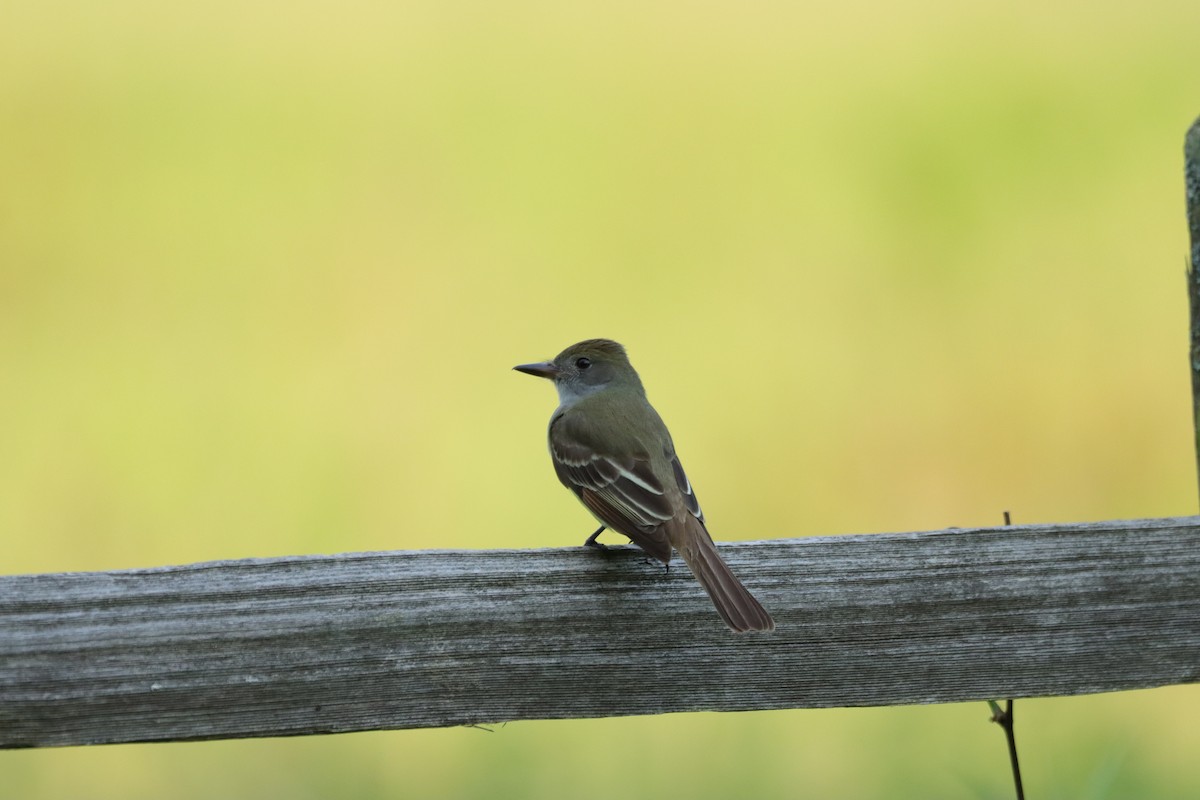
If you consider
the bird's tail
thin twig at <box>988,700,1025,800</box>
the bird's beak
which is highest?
the bird's beak

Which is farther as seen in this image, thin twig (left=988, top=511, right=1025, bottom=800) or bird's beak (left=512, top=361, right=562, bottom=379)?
bird's beak (left=512, top=361, right=562, bottom=379)

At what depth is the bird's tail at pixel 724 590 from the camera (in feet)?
9.60

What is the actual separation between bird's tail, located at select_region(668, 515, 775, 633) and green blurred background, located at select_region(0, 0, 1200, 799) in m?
2.20

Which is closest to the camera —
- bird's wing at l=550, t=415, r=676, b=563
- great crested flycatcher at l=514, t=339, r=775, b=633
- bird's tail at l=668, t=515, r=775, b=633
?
bird's tail at l=668, t=515, r=775, b=633

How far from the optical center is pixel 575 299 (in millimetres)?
7684

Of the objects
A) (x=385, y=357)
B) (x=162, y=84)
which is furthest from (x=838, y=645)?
(x=162, y=84)

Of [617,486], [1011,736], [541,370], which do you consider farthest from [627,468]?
[1011,736]

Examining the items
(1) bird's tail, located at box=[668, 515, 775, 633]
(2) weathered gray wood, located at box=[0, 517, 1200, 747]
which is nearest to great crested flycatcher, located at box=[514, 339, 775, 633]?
(1) bird's tail, located at box=[668, 515, 775, 633]

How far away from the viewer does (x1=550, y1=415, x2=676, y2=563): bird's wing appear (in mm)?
3658

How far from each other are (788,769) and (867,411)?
2.62 meters

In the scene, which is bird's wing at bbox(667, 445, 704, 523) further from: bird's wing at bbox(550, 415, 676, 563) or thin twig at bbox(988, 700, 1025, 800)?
thin twig at bbox(988, 700, 1025, 800)

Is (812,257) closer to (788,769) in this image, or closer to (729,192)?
(729,192)

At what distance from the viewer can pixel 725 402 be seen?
7.38 metres

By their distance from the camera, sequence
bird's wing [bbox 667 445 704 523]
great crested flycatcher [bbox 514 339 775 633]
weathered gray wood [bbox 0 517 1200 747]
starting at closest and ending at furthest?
weathered gray wood [bbox 0 517 1200 747], great crested flycatcher [bbox 514 339 775 633], bird's wing [bbox 667 445 704 523]
